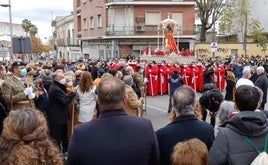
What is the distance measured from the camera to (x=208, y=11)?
165ft

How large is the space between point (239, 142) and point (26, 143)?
1844 millimetres

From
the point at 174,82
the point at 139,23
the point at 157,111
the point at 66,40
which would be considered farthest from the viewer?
the point at 66,40

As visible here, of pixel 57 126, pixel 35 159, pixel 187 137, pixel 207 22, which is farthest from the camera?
pixel 207 22

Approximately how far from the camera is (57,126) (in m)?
8.20

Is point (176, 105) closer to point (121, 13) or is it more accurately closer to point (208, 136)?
point (208, 136)

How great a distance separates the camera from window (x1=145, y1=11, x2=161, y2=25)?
143ft

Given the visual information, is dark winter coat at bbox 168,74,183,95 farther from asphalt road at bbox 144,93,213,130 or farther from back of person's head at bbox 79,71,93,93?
back of person's head at bbox 79,71,93,93

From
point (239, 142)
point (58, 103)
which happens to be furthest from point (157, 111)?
point (239, 142)

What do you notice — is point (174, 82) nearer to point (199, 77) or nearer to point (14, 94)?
point (199, 77)

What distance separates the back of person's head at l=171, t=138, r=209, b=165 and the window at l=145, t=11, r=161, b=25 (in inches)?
1607

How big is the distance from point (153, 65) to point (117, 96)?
1678 centimetres

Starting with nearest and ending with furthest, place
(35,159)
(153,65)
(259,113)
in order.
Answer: (35,159), (259,113), (153,65)

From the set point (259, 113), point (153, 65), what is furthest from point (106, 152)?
point (153, 65)

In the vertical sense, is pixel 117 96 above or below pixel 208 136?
above
